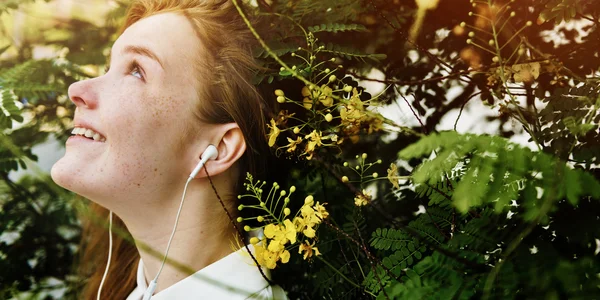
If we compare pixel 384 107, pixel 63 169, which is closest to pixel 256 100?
pixel 384 107

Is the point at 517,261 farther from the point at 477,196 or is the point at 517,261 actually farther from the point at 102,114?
the point at 102,114

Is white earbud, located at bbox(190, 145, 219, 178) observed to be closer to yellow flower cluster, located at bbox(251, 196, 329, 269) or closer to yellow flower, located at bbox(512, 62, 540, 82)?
yellow flower cluster, located at bbox(251, 196, 329, 269)

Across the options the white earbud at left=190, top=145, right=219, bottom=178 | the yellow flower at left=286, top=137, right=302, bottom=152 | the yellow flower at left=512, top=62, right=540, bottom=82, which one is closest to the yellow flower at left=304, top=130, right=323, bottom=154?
the yellow flower at left=286, top=137, right=302, bottom=152

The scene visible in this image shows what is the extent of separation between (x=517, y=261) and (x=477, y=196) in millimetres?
199

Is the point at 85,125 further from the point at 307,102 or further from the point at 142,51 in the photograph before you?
the point at 307,102

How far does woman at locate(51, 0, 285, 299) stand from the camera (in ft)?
4.41

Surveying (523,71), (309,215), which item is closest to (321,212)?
(309,215)

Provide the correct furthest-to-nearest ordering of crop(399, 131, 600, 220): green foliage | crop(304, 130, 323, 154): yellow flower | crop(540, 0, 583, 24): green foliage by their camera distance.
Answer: crop(304, 130, 323, 154): yellow flower, crop(540, 0, 583, 24): green foliage, crop(399, 131, 600, 220): green foliage

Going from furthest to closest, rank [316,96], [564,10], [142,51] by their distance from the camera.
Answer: [142,51] → [316,96] → [564,10]

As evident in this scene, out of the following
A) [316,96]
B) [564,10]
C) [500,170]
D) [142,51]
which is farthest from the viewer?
[142,51]

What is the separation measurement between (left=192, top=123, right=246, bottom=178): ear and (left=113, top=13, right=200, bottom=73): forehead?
0.18 metres

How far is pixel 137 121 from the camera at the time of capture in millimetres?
1339

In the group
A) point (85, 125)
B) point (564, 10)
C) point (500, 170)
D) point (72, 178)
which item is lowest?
point (72, 178)

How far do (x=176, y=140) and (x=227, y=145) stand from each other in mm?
130
